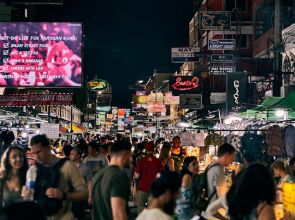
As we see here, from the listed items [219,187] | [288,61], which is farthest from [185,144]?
[219,187]

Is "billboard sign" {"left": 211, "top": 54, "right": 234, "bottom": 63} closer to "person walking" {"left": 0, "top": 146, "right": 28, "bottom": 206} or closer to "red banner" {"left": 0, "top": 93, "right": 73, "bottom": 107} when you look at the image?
"red banner" {"left": 0, "top": 93, "right": 73, "bottom": 107}

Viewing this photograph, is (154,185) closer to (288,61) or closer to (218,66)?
(288,61)

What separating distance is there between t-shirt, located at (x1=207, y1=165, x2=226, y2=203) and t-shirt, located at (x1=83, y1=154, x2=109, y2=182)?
5977 millimetres

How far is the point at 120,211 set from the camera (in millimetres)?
6535

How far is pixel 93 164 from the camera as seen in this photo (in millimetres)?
14570

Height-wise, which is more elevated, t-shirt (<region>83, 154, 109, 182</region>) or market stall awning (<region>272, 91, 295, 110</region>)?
market stall awning (<region>272, 91, 295, 110</region>)

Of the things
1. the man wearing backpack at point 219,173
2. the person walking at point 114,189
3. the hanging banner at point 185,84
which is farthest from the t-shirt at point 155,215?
the hanging banner at point 185,84

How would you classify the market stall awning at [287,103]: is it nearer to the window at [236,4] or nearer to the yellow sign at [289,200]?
the yellow sign at [289,200]

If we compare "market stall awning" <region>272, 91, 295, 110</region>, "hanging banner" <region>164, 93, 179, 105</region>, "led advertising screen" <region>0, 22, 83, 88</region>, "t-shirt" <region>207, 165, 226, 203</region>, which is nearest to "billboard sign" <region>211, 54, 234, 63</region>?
"led advertising screen" <region>0, 22, 83, 88</region>

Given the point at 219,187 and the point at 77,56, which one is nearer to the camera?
the point at 219,187

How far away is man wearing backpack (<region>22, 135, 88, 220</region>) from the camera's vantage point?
21.8ft

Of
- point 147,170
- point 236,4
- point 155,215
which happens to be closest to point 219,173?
point 155,215

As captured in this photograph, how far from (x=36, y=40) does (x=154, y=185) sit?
18.2m

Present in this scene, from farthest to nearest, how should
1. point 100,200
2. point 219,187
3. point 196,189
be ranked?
point 196,189 < point 219,187 < point 100,200
